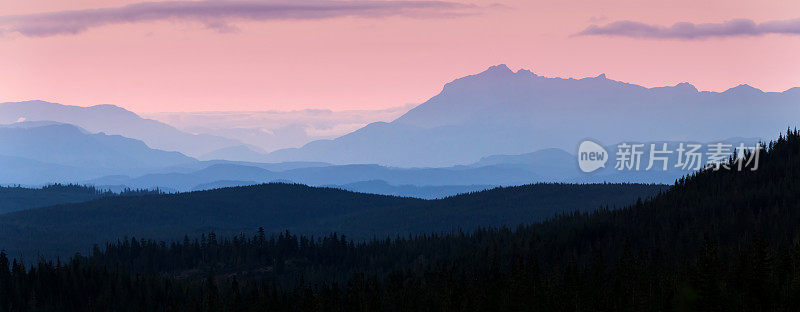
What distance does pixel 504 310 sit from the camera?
192 m

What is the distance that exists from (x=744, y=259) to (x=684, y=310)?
95758 mm

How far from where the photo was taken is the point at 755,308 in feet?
541

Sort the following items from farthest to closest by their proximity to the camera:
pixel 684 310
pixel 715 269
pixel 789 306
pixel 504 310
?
pixel 504 310, pixel 715 269, pixel 789 306, pixel 684 310

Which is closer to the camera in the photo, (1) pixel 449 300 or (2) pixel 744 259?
(2) pixel 744 259

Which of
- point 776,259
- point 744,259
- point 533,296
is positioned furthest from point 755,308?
point 533,296

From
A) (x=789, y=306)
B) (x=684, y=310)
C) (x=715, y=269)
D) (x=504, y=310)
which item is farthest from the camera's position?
(x=504, y=310)

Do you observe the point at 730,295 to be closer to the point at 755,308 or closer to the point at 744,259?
the point at 755,308

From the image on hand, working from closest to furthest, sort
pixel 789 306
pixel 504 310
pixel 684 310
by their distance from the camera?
pixel 684 310, pixel 789 306, pixel 504 310

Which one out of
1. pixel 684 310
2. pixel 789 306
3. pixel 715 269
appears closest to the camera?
pixel 684 310

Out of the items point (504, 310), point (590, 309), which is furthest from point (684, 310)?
point (504, 310)

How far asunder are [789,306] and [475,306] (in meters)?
56.7

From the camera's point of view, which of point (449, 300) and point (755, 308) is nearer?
point (755, 308)

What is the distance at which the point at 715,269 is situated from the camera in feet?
575

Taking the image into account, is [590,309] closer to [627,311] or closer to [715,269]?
[627,311]
